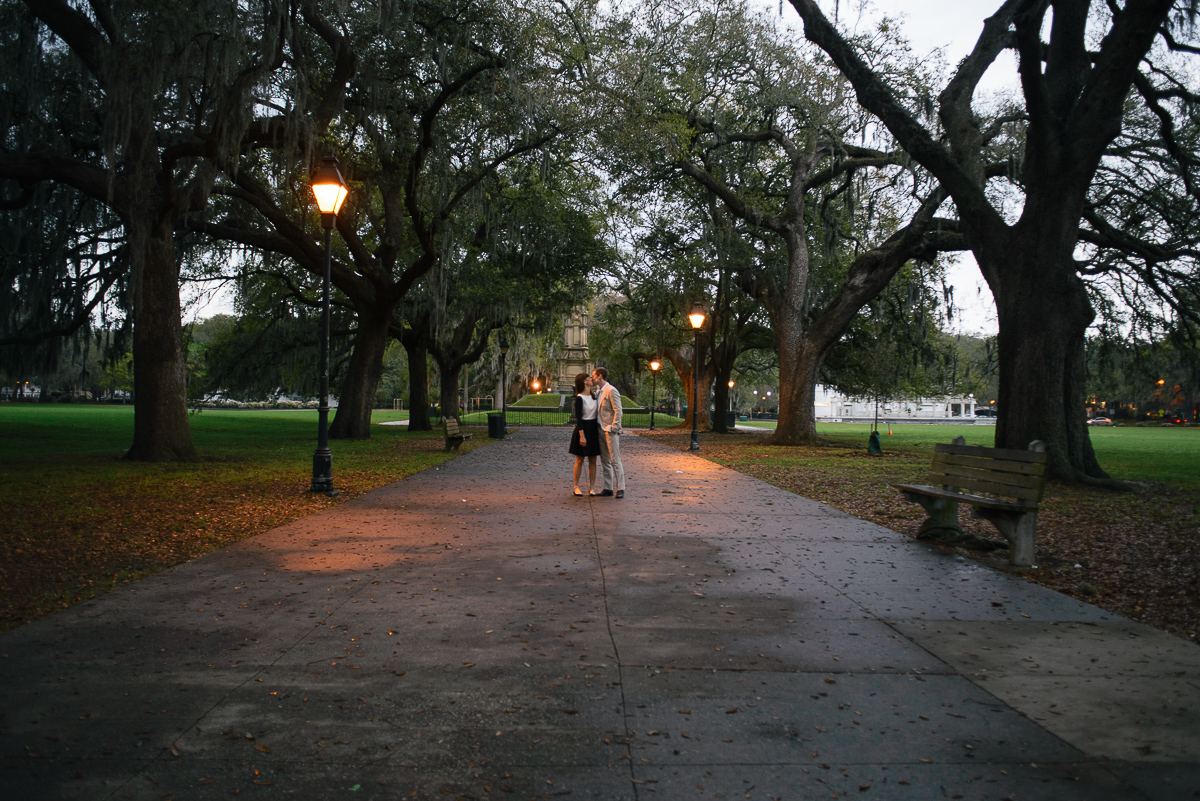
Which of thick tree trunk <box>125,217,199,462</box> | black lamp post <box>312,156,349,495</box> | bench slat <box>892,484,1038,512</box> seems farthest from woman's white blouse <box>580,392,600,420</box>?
thick tree trunk <box>125,217,199,462</box>

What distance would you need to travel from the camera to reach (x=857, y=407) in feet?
363

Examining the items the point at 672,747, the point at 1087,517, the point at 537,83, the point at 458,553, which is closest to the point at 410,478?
the point at 458,553

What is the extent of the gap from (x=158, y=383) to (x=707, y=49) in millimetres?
16955

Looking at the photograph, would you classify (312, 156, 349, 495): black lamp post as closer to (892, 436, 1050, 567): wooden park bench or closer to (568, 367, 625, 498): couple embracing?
(568, 367, 625, 498): couple embracing

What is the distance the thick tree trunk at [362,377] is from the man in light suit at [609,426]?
45.9ft

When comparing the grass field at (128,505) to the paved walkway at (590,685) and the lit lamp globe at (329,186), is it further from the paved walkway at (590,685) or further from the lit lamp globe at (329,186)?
the lit lamp globe at (329,186)

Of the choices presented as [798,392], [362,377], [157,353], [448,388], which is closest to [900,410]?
[448,388]

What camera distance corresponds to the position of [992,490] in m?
7.73

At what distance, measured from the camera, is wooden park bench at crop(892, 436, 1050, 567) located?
7141 mm

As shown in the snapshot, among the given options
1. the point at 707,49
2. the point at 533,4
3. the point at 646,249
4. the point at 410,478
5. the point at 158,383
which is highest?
the point at 707,49

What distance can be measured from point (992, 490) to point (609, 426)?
210 inches

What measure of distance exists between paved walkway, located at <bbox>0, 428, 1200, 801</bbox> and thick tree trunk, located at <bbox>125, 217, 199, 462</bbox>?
31.0ft

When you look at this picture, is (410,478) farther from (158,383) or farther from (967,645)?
(967,645)

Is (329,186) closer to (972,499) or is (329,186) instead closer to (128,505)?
(128,505)
